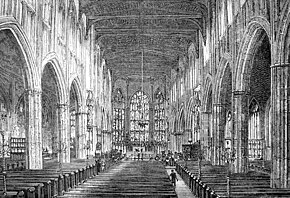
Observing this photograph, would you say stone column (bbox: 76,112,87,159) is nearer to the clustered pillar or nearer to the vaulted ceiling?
the vaulted ceiling

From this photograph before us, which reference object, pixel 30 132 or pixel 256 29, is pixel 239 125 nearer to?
pixel 256 29

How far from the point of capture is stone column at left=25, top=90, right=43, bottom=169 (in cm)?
2472

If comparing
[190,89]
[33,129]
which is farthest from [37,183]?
[190,89]

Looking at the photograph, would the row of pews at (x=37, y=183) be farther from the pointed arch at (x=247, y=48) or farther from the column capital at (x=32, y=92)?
the pointed arch at (x=247, y=48)

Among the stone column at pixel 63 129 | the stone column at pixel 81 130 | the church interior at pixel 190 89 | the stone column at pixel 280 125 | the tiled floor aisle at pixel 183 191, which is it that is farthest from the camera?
the stone column at pixel 81 130

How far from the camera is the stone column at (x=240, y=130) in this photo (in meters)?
25.0

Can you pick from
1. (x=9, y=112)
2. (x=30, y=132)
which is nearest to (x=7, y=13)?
(x=30, y=132)

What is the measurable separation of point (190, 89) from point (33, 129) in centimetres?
2731

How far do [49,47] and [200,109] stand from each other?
53.0 ft

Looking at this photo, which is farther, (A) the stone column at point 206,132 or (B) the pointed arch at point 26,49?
(A) the stone column at point 206,132

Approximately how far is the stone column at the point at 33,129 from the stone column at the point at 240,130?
1101cm

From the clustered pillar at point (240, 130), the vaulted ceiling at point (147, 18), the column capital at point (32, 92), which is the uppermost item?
the vaulted ceiling at point (147, 18)

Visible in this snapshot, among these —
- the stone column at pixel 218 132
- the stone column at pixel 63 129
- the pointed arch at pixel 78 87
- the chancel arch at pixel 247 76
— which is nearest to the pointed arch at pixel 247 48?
the chancel arch at pixel 247 76

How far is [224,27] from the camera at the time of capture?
30266mm
